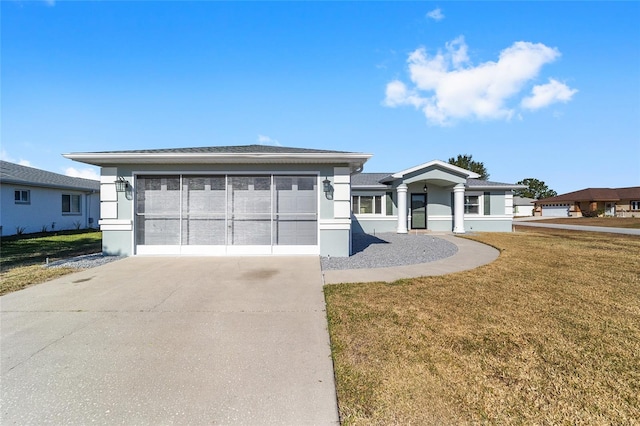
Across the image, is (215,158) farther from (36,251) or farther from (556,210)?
(556,210)

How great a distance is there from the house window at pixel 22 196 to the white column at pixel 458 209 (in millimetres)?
24523

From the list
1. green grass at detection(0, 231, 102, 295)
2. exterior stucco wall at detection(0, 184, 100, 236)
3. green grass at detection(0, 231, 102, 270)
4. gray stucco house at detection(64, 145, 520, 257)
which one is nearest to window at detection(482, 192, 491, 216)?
gray stucco house at detection(64, 145, 520, 257)

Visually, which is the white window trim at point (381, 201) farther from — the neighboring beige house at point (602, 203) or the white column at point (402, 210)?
the neighboring beige house at point (602, 203)

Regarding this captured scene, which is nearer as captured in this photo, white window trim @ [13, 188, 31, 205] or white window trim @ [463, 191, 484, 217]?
white window trim @ [13, 188, 31, 205]

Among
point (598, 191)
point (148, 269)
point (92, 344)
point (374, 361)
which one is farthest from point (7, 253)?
point (598, 191)

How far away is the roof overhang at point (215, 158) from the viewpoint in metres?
8.31

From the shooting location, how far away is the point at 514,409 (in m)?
2.30

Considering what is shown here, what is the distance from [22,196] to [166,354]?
19529 mm

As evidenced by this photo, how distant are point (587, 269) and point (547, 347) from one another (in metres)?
5.76

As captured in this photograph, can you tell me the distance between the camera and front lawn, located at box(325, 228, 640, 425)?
230cm

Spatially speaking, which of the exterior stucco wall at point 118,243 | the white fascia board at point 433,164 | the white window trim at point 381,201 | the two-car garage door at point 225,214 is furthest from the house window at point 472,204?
the exterior stucco wall at point 118,243

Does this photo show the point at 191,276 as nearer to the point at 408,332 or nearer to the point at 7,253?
the point at 408,332

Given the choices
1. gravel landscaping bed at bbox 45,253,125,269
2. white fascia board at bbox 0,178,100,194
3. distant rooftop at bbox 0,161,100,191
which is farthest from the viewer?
distant rooftop at bbox 0,161,100,191

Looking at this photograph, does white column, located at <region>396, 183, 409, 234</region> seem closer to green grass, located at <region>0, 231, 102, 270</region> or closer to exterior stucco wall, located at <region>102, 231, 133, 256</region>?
exterior stucco wall, located at <region>102, 231, 133, 256</region>
